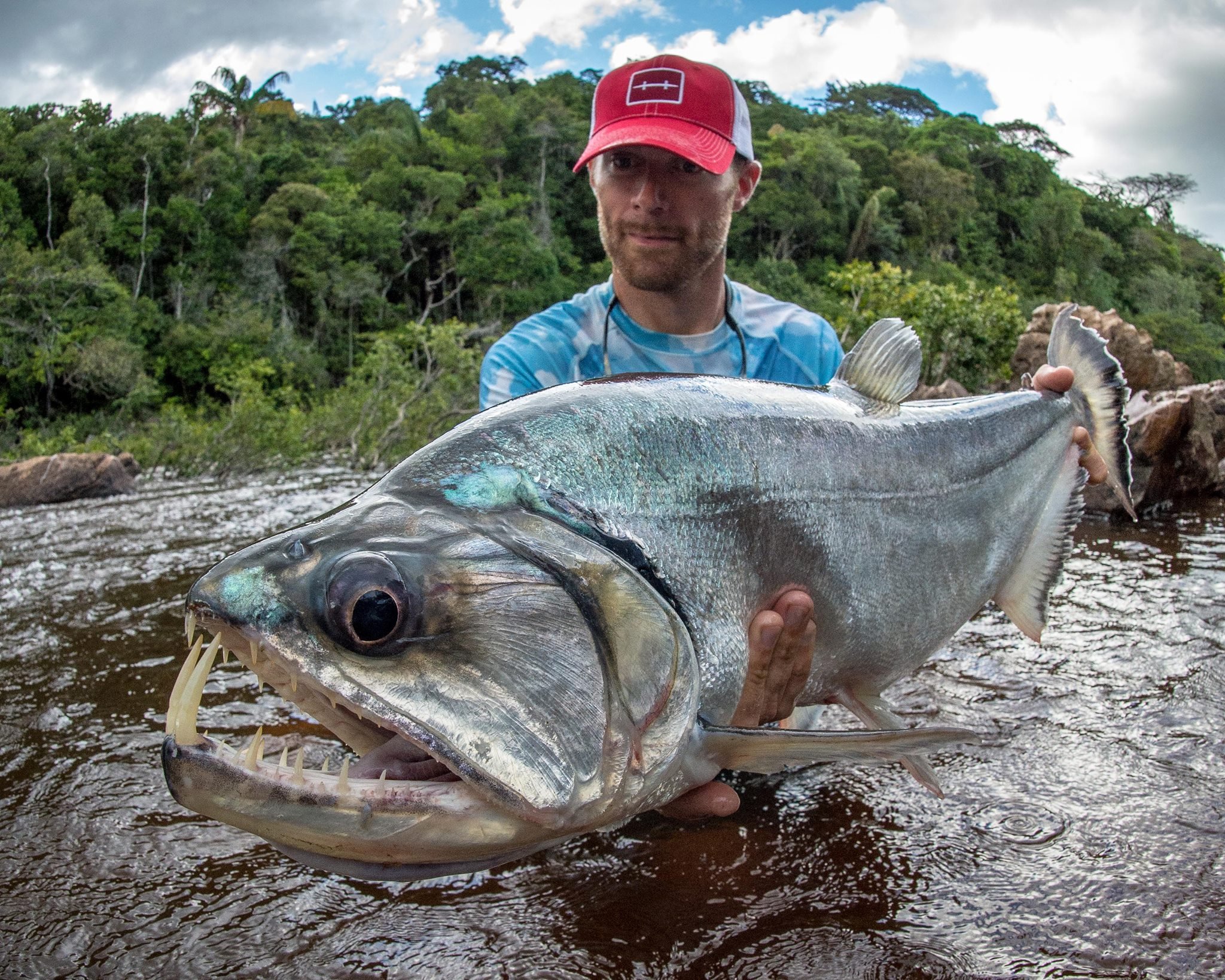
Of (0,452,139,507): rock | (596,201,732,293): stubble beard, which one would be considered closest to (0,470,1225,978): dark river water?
(596,201,732,293): stubble beard

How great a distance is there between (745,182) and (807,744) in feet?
9.20

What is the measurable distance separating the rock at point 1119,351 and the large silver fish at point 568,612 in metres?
15.2

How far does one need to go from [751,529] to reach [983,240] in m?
79.7

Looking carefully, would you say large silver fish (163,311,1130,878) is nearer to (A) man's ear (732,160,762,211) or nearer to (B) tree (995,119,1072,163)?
(A) man's ear (732,160,762,211)

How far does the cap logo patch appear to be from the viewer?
3336mm

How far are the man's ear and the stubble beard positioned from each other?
0.74 feet

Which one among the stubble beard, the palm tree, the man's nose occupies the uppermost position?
the palm tree

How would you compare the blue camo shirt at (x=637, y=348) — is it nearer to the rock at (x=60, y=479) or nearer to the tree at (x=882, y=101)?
the rock at (x=60, y=479)

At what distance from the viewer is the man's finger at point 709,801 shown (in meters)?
2.26

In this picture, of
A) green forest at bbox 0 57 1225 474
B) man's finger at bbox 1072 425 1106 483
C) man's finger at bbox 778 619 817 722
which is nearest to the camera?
man's finger at bbox 778 619 817 722

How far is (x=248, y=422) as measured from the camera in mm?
18156

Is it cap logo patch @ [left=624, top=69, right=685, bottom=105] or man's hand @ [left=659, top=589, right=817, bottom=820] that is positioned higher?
cap logo patch @ [left=624, top=69, right=685, bottom=105]

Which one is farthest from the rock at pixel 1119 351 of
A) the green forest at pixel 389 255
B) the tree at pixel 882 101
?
the tree at pixel 882 101

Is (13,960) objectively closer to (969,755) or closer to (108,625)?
(969,755)
